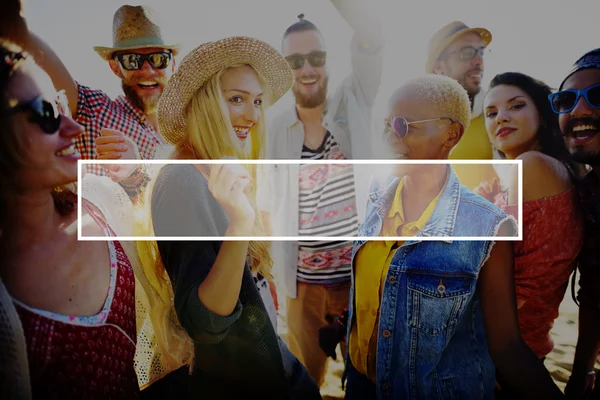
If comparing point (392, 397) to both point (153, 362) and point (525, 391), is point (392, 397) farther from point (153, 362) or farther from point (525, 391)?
point (153, 362)

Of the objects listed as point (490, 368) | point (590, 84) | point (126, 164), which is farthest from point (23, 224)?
point (590, 84)

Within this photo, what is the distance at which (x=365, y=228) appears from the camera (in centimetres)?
247

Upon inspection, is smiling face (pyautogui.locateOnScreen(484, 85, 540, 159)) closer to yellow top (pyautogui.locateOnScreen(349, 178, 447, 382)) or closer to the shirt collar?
yellow top (pyautogui.locateOnScreen(349, 178, 447, 382))

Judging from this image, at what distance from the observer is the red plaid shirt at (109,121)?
2.43 metres

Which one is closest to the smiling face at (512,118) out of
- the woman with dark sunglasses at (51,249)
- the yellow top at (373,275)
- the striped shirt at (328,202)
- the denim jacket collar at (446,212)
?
the denim jacket collar at (446,212)

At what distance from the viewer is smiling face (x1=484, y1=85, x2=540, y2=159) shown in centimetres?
240

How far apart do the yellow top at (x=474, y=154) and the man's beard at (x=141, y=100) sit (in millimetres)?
1537

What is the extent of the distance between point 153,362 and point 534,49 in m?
2.57

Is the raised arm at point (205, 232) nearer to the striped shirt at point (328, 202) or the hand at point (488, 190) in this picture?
the striped shirt at point (328, 202)

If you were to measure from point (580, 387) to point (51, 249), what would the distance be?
292 cm

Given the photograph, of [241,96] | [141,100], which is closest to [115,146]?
[141,100]

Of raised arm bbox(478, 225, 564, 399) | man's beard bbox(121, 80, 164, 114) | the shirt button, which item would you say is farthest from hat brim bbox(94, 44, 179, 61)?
raised arm bbox(478, 225, 564, 399)

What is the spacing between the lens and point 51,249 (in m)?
2.38

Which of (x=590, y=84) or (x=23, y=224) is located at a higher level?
(x=590, y=84)
